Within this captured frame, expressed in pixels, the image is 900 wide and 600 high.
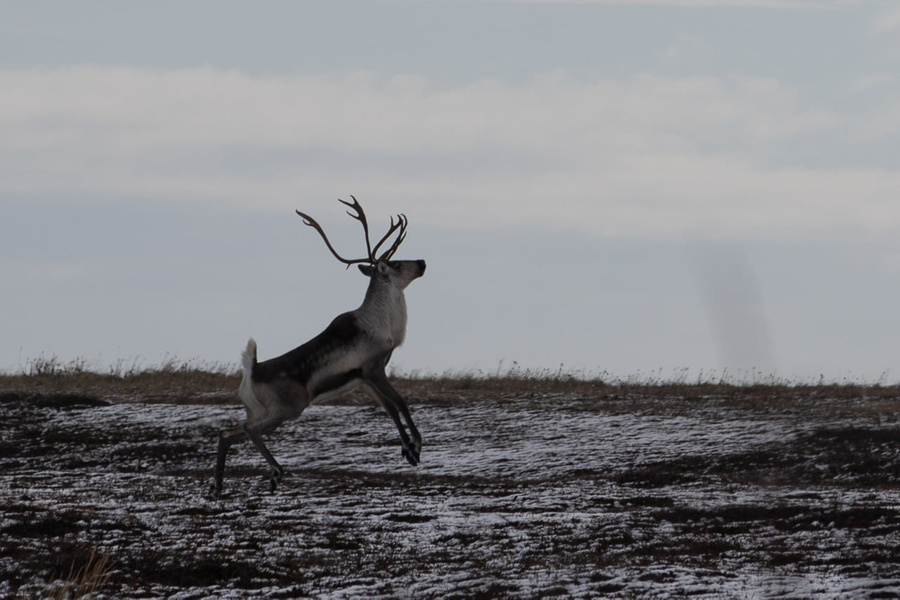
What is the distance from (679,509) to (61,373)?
15155 mm

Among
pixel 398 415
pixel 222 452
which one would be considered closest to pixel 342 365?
pixel 398 415

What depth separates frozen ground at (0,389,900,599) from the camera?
7480mm

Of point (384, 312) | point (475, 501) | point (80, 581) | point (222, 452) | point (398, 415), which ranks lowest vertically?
point (80, 581)

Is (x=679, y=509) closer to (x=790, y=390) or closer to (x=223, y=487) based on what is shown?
(x=223, y=487)

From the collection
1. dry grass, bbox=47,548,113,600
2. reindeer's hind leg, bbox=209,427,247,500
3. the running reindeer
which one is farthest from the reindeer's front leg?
dry grass, bbox=47,548,113,600

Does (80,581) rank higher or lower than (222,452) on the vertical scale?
lower

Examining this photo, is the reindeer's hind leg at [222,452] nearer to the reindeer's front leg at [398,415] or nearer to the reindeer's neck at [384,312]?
the reindeer's front leg at [398,415]

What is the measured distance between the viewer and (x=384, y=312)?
1299 cm

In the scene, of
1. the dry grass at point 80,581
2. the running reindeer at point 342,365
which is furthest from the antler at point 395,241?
the dry grass at point 80,581

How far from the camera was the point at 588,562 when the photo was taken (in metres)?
7.88

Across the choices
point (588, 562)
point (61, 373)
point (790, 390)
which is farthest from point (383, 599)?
point (61, 373)

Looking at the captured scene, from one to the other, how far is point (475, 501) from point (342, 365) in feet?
8.13

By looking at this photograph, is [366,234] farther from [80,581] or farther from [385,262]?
[80,581]

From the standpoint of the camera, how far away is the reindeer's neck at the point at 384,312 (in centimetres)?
1283
